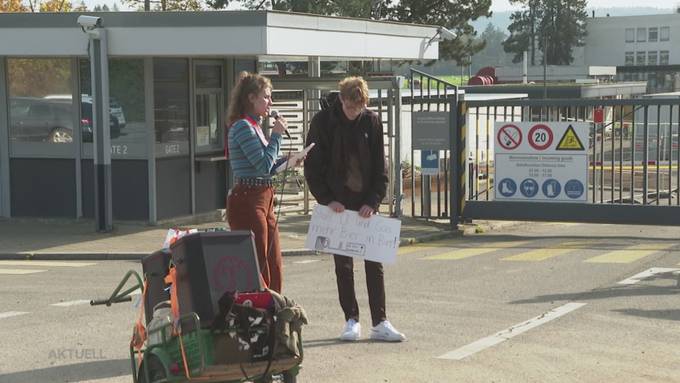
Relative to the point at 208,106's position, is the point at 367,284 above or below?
below

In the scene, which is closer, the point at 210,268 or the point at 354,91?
the point at 210,268

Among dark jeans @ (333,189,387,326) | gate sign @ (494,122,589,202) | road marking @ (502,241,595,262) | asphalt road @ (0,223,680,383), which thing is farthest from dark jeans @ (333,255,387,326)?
gate sign @ (494,122,589,202)

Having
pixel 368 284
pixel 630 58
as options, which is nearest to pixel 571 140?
pixel 368 284

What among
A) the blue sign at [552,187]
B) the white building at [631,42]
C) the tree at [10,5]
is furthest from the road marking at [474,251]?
the white building at [631,42]

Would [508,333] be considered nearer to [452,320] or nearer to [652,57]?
[452,320]

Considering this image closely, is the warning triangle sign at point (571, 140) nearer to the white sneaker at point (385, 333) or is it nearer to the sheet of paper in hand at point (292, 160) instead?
the white sneaker at point (385, 333)

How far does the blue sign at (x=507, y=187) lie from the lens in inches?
712

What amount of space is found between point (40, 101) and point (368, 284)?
10997mm

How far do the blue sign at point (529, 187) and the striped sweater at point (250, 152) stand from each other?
1092cm

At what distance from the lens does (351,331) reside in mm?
8320

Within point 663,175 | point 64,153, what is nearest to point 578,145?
point 64,153

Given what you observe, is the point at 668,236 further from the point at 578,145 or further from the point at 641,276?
the point at 641,276

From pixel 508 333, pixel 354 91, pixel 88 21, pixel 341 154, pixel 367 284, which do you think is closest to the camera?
pixel 354 91

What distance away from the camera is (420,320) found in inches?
368
